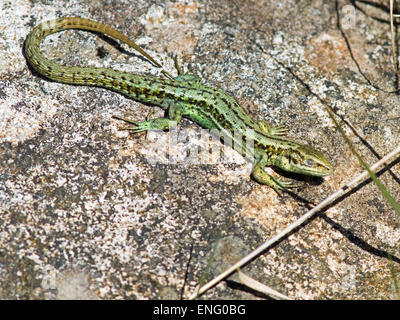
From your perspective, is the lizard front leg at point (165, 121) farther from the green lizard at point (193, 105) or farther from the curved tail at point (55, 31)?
the curved tail at point (55, 31)

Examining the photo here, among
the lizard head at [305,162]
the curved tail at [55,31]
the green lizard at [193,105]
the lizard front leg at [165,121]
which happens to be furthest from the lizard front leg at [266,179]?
the curved tail at [55,31]

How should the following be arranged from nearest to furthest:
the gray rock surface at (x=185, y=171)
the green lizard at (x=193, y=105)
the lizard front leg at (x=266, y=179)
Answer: the gray rock surface at (x=185, y=171), the lizard front leg at (x=266, y=179), the green lizard at (x=193, y=105)

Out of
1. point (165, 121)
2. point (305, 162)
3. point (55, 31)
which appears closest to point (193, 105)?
point (165, 121)

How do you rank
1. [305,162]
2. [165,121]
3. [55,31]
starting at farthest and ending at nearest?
[55,31] → [165,121] → [305,162]

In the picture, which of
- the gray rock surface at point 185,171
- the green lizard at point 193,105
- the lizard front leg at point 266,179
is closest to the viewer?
the gray rock surface at point 185,171

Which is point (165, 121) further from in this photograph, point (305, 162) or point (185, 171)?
point (305, 162)

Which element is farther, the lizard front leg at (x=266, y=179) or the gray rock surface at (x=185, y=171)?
the lizard front leg at (x=266, y=179)

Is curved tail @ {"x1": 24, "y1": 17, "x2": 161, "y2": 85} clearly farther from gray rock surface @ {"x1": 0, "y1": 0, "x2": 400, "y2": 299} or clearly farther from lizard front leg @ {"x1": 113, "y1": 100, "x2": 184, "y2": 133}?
lizard front leg @ {"x1": 113, "y1": 100, "x2": 184, "y2": 133}

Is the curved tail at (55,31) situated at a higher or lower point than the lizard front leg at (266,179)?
higher
